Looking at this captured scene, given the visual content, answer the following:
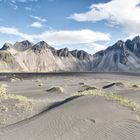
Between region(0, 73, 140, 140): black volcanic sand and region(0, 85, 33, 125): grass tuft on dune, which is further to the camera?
region(0, 85, 33, 125): grass tuft on dune

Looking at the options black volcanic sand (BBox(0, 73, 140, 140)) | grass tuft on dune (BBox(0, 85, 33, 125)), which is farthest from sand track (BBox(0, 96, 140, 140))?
grass tuft on dune (BBox(0, 85, 33, 125))

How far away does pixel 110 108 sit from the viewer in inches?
659

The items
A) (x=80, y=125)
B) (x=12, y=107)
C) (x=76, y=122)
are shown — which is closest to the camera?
(x=80, y=125)

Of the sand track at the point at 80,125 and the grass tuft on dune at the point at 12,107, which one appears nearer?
the sand track at the point at 80,125

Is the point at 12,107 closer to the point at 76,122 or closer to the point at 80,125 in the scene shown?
the point at 76,122

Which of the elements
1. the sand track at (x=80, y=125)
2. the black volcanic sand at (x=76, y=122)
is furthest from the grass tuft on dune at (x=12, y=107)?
the sand track at (x=80, y=125)

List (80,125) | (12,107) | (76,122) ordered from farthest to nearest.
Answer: (12,107) < (76,122) < (80,125)

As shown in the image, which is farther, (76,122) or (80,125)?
(76,122)

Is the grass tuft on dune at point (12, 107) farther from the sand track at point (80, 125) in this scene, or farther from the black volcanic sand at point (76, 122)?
the sand track at point (80, 125)

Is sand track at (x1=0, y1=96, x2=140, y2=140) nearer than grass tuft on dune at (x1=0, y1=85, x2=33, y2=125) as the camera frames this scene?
Yes

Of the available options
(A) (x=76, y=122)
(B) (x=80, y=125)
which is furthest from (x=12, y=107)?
(B) (x=80, y=125)

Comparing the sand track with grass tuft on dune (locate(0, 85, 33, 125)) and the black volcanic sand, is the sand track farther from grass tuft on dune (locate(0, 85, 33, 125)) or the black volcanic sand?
grass tuft on dune (locate(0, 85, 33, 125))

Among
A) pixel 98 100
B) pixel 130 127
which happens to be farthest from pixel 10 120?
pixel 130 127

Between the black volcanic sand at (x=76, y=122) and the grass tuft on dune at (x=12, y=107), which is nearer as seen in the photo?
the black volcanic sand at (x=76, y=122)
